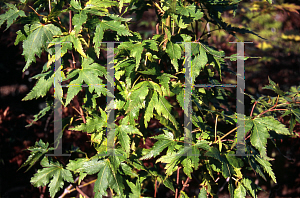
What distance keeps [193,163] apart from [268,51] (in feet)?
7.41

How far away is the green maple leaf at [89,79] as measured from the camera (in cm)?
127

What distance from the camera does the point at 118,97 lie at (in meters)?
A: 1.36

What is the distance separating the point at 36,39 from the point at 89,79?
341 mm

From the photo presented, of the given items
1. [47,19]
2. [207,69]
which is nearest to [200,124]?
[207,69]

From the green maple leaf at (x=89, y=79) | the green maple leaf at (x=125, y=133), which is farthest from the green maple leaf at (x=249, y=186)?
the green maple leaf at (x=89, y=79)

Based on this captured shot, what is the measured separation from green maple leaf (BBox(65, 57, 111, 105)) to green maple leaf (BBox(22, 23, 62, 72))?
0.20 metres

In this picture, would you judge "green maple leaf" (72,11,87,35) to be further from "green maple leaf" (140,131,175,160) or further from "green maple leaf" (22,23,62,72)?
"green maple leaf" (140,131,175,160)

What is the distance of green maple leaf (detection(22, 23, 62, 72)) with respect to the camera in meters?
1.29

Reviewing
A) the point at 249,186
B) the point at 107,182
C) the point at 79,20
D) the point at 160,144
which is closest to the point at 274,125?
the point at 249,186

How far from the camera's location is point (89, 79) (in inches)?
50.8

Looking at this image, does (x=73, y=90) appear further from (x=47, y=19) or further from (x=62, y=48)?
(x=47, y=19)

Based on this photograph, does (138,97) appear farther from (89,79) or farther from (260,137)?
(260,137)

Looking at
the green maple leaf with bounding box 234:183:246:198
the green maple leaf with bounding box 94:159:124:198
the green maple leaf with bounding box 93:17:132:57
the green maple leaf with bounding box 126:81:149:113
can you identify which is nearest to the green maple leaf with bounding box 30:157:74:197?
the green maple leaf with bounding box 94:159:124:198

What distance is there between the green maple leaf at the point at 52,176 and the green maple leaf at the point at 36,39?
652 mm
